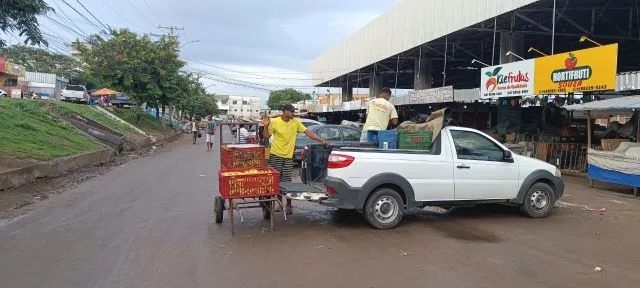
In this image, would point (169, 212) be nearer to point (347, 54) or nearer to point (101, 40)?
point (101, 40)

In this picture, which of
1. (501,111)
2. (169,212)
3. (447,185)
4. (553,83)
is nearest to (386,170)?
(447,185)

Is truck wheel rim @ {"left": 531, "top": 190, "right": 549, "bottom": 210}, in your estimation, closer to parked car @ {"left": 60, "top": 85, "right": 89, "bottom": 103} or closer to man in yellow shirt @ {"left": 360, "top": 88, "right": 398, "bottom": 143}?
man in yellow shirt @ {"left": 360, "top": 88, "right": 398, "bottom": 143}

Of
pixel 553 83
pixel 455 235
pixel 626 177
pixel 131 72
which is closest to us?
pixel 455 235

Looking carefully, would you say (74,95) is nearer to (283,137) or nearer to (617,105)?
(283,137)

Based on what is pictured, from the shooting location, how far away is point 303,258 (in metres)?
6.10

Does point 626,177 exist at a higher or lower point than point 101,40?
lower

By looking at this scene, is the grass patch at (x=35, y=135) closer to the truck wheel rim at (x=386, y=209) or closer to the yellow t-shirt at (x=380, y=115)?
the yellow t-shirt at (x=380, y=115)

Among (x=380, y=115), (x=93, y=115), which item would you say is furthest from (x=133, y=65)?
(x=380, y=115)

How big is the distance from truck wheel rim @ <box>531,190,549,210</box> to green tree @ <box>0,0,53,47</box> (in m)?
8.77

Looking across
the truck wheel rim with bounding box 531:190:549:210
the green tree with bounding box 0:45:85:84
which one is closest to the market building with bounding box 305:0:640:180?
the truck wheel rim with bounding box 531:190:549:210

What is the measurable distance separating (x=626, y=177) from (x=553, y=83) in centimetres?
436

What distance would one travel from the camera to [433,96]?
23906 millimetres

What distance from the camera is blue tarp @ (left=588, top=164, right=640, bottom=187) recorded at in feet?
37.8

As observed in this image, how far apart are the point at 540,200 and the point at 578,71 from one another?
7.10m
